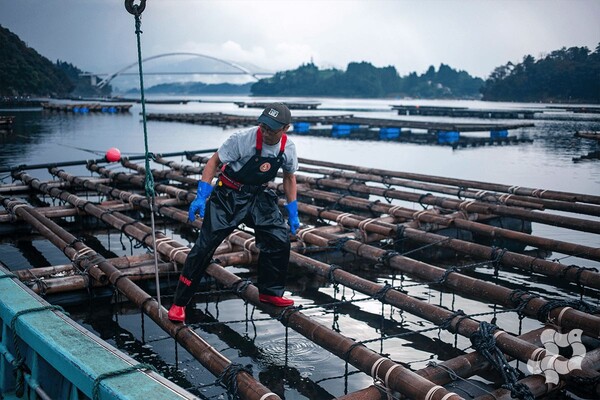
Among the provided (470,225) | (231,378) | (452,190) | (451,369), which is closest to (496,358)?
(451,369)

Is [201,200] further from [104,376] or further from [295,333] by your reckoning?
[295,333]

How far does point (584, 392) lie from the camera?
559 cm

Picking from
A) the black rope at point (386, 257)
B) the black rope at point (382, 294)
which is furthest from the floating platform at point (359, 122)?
the black rope at point (382, 294)

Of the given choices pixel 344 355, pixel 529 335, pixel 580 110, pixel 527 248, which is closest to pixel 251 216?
pixel 344 355

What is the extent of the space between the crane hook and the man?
1.47 meters

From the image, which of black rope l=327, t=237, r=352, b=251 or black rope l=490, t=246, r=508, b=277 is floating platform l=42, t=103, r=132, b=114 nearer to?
black rope l=327, t=237, r=352, b=251

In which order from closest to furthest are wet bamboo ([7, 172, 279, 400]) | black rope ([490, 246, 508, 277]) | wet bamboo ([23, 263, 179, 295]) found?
wet bamboo ([7, 172, 279, 400]) < wet bamboo ([23, 263, 179, 295]) < black rope ([490, 246, 508, 277])

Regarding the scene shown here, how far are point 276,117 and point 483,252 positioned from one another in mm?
5087

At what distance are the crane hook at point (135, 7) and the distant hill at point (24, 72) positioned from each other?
4398 inches

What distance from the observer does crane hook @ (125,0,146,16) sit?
4609mm

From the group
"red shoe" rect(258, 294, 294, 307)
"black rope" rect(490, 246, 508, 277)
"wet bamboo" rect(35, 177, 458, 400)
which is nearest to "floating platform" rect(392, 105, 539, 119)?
"black rope" rect(490, 246, 508, 277)

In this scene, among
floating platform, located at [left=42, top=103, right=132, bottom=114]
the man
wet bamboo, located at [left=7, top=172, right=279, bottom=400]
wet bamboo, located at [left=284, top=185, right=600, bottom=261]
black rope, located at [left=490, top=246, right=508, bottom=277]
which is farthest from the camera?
floating platform, located at [left=42, top=103, right=132, bottom=114]

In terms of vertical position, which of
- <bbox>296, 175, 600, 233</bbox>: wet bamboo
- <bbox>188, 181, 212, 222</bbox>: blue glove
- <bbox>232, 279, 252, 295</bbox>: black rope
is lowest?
<bbox>232, 279, 252, 295</bbox>: black rope

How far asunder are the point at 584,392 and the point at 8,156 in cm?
3199
